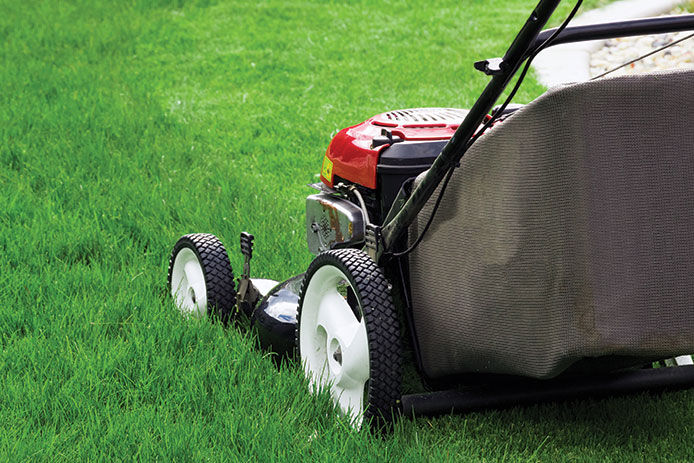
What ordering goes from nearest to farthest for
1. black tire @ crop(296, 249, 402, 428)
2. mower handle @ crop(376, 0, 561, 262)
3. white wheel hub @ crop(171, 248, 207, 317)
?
mower handle @ crop(376, 0, 561, 262) < black tire @ crop(296, 249, 402, 428) < white wheel hub @ crop(171, 248, 207, 317)

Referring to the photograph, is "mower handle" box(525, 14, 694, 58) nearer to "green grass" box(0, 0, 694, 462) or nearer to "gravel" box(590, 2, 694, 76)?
"green grass" box(0, 0, 694, 462)

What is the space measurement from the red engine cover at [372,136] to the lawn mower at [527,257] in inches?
1.9

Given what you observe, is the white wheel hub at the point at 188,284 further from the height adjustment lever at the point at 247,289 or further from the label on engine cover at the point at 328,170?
the label on engine cover at the point at 328,170

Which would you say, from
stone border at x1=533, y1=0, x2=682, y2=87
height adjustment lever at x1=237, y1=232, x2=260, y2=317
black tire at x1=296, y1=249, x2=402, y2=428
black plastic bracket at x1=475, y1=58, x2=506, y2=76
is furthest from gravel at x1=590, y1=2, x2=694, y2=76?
black plastic bracket at x1=475, y1=58, x2=506, y2=76

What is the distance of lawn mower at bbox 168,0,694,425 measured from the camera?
149 cm

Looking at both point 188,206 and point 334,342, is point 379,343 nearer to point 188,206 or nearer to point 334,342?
point 334,342

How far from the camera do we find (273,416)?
1.86m

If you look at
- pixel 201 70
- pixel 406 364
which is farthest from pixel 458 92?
pixel 406 364

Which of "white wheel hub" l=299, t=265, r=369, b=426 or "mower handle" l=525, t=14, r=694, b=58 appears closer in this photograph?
"mower handle" l=525, t=14, r=694, b=58

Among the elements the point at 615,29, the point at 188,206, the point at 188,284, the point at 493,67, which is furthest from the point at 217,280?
the point at 615,29

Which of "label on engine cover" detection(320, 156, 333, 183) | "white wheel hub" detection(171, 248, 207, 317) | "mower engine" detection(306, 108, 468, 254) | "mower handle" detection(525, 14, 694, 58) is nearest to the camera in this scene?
"mower handle" detection(525, 14, 694, 58)

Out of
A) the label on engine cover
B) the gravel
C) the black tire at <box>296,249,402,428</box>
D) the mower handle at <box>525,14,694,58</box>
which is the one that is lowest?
the gravel

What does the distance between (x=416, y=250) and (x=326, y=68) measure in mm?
4151

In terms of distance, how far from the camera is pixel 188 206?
3.32 metres
